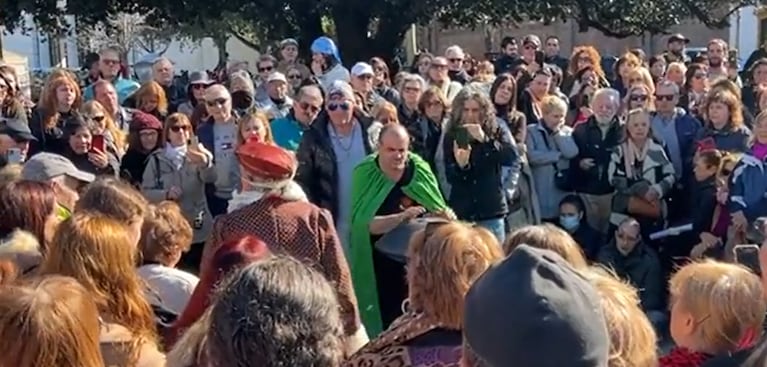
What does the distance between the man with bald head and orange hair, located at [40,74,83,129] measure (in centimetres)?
87

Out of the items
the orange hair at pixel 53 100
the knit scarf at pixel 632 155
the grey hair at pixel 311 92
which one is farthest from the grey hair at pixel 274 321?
the knit scarf at pixel 632 155

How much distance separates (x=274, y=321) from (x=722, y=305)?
1.71m

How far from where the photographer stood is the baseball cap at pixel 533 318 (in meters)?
1.91

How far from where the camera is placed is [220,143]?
7.07 m

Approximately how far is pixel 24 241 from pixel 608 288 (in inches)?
84.6

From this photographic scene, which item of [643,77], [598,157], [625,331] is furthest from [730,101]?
[625,331]

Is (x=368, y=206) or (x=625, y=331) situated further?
(x=368, y=206)

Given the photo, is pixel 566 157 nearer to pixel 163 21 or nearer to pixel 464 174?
pixel 464 174

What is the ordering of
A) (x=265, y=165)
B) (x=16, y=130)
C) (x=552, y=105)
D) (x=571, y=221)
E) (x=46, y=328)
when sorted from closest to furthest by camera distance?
(x=46, y=328) < (x=265, y=165) < (x=16, y=130) < (x=571, y=221) < (x=552, y=105)

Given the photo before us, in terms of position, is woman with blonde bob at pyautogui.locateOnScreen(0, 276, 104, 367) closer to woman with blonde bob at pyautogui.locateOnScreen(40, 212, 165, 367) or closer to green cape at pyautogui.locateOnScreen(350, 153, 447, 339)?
woman with blonde bob at pyautogui.locateOnScreen(40, 212, 165, 367)

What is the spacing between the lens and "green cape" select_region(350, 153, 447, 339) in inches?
225

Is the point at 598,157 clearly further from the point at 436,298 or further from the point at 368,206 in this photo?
the point at 436,298

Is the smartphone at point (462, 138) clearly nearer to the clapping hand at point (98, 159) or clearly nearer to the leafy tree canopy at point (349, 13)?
the clapping hand at point (98, 159)

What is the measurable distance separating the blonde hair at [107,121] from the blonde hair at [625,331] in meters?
4.79
